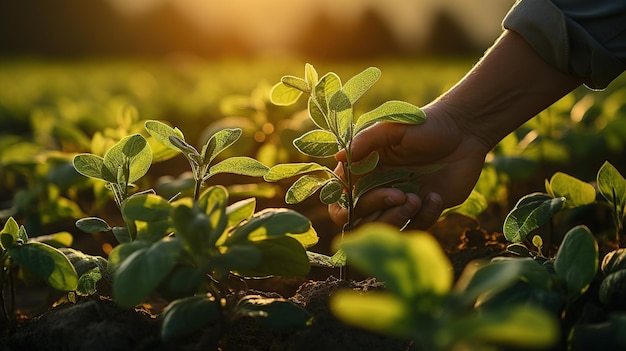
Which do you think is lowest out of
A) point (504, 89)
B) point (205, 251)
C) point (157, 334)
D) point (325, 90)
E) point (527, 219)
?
point (157, 334)

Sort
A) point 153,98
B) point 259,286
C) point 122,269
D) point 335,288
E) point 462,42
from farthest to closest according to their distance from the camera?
1. point 462,42
2. point 153,98
3. point 259,286
4. point 335,288
5. point 122,269

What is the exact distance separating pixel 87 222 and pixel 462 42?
3957 cm

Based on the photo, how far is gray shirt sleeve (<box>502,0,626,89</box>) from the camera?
1.95 metres

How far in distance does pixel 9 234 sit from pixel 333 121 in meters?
0.81

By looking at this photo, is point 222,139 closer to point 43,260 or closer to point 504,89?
point 43,260

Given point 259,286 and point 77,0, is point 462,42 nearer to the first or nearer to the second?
point 77,0

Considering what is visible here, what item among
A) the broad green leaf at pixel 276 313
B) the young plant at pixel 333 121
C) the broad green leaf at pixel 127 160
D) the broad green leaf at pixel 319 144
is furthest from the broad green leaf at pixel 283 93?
the broad green leaf at pixel 276 313

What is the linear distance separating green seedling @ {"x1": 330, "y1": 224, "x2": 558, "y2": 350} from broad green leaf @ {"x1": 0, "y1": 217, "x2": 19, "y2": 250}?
42.0 inches

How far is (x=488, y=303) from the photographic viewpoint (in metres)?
1.33

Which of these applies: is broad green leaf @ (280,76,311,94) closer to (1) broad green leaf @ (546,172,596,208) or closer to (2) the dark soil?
(2) the dark soil

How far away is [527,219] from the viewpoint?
5.69ft

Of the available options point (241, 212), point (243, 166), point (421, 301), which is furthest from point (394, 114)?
point (421, 301)

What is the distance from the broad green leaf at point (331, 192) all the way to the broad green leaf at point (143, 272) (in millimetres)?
493

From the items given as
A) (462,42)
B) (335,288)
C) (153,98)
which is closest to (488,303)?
(335,288)
